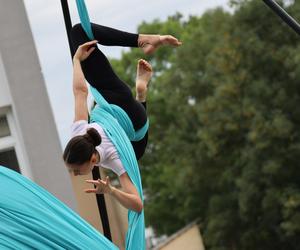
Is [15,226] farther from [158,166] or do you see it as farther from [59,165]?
[158,166]

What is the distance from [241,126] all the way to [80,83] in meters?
23.2

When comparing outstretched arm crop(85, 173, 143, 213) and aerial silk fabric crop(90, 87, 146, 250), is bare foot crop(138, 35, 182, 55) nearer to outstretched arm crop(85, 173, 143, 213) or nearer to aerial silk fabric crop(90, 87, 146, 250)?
aerial silk fabric crop(90, 87, 146, 250)

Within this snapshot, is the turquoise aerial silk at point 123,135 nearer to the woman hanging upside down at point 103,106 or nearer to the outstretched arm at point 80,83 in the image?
the woman hanging upside down at point 103,106

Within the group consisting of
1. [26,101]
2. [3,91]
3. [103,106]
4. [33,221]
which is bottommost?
[26,101]

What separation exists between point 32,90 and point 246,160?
62.1 feet

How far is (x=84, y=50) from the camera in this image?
462 cm

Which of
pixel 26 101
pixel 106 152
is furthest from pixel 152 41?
pixel 26 101

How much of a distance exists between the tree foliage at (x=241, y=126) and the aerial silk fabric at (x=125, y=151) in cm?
2041

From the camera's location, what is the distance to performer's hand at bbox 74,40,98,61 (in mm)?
4605

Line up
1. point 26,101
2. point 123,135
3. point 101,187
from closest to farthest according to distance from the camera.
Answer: point 101,187 < point 123,135 < point 26,101

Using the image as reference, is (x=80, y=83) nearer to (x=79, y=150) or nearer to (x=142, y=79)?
(x=79, y=150)

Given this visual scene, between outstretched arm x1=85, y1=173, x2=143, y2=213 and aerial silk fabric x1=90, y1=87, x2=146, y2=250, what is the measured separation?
0.04m

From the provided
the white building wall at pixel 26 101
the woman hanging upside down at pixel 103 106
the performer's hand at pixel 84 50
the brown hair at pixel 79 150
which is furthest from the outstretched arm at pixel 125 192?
the white building wall at pixel 26 101

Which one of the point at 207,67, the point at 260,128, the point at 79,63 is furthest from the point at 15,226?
the point at 207,67
